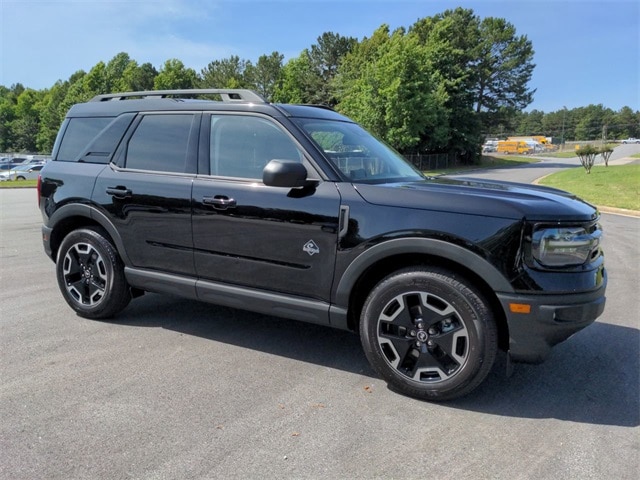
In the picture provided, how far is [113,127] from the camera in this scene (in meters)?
4.58

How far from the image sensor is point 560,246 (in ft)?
9.70

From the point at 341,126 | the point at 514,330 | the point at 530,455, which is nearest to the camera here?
the point at 530,455

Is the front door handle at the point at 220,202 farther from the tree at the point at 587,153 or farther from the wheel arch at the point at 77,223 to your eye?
the tree at the point at 587,153

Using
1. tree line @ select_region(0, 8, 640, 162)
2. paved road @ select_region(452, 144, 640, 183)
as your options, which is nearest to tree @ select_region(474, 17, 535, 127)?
tree line @ select_region(0, 8, 640, 162)

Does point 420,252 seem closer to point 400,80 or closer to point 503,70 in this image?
point 400,80

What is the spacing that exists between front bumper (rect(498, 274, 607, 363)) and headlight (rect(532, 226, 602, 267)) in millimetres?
206

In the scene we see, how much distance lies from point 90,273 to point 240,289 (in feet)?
5.67

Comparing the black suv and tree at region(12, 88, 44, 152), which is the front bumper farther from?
tree at region(12, 88, 44, 152)

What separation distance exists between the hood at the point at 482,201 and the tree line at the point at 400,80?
28.3 metres

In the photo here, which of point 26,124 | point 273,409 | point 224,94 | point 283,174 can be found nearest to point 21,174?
point 224,94

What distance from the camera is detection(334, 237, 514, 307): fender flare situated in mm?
2965

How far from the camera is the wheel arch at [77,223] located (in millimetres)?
4391

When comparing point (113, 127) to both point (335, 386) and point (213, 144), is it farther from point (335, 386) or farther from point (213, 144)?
point (335, 386)

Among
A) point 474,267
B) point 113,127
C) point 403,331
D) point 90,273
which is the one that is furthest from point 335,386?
point 113,127
